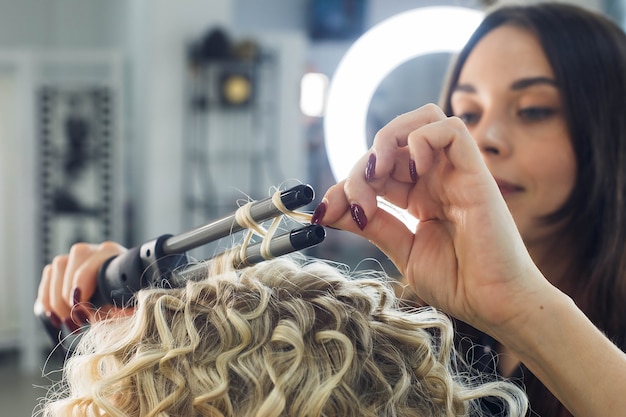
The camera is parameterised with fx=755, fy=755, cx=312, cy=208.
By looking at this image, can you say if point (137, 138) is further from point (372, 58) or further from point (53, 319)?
point (53, 319)

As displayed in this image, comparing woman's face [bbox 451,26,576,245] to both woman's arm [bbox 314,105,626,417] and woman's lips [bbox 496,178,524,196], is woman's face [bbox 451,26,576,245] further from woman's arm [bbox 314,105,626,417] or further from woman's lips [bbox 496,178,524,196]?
woman's arm [bbox 314,105,626,417]

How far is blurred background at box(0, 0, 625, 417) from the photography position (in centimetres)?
438

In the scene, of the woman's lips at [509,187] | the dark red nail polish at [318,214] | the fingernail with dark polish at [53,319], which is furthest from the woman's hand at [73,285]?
the woman's lips at [509,187]

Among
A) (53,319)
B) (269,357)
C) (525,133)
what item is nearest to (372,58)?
(525,133)

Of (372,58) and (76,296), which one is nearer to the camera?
(76,296)

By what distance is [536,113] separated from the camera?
113 cm

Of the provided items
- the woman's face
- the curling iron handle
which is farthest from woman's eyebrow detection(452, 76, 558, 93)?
the curling iron handle

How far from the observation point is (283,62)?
15.8ft

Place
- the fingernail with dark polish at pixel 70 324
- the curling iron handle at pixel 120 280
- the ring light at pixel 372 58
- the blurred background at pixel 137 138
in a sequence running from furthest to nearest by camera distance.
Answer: the blurred background at pixel 137 138 < the ring light at pixel 372 58 < the fingernail with dark polish at pixel 70 324 < the curling iron handle at pixel 120 280

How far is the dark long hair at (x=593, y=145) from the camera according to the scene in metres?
1.12

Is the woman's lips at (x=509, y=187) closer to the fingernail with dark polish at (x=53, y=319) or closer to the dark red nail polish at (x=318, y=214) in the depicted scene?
the dark red nail polish at (x=318, y=214)

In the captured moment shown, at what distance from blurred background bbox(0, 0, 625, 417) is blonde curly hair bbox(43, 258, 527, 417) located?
341cm

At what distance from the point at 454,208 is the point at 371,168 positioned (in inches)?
3.8

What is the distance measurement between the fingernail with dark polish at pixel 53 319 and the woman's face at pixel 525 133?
0.65m
